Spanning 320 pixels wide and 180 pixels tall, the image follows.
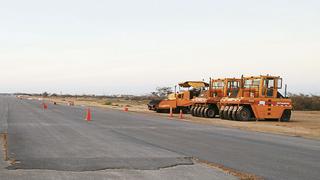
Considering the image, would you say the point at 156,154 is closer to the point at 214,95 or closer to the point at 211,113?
the point at 211,113

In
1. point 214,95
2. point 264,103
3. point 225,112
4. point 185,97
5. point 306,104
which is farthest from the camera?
point 306,104

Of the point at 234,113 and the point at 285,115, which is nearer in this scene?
the point at 285,115

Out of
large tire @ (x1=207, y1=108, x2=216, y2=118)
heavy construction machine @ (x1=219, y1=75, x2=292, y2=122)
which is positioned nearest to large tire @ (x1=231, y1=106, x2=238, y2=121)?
heavy construction machine @ (x1=219, y1=75, x2=292, y2=122)

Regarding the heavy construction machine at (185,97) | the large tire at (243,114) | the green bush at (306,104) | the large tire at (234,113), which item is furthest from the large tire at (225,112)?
the green bush at (306,104)

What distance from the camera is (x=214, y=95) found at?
146ft

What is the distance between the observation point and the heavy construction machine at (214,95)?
42.4 m

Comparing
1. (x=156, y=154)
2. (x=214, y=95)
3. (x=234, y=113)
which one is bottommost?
(x=156, y=154)

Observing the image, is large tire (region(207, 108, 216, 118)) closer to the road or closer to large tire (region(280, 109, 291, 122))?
large tire (region(280, 109, 291, 122))

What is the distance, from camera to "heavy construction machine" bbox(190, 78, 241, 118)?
42438mm

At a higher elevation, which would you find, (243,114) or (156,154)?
(243,114)

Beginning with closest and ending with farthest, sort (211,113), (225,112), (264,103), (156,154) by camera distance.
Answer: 1. (156,154)
2. (264,103)
3. (225,112)
4. (211,113)

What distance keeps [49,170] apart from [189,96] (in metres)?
39.5

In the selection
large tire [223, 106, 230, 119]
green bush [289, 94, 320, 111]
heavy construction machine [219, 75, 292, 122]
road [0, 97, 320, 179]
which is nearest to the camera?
road [0, 97, 320, 179]

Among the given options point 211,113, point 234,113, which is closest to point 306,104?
point 211,113
